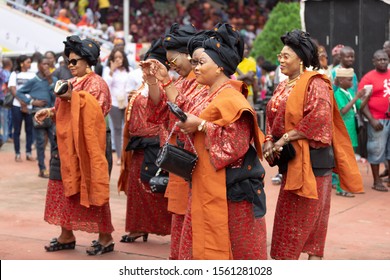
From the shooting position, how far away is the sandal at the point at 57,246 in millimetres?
8156

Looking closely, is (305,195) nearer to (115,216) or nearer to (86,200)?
(86,200)

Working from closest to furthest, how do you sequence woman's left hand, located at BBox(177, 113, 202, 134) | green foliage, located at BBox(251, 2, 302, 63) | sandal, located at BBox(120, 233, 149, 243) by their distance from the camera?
woman's left hand, located at BBox(177, 113, 202, 134) < sandal, located at BBox(120, 233, 149, 243) < green foliage, located at BBox(251, 2, 302, 63)

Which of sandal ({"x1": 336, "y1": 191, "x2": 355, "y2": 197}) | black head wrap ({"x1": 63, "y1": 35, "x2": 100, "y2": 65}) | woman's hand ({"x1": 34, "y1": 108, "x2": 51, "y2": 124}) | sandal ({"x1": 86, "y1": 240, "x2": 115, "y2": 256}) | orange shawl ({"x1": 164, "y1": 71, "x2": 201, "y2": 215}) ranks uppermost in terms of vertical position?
black head wrap ({"x1": 63, "y1": 35, "x2": 100, "y2": 65})

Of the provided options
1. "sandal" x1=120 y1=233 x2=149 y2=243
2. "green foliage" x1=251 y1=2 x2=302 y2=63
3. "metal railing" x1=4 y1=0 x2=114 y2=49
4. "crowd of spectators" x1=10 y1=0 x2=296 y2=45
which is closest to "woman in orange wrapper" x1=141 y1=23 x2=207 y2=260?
"sandal" x1=120 y1=233 x2=149 y2=243

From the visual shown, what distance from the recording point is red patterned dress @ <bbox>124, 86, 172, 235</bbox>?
8422 millimetres

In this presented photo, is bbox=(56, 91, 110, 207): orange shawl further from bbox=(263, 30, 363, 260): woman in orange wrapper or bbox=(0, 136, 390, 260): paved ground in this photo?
bbox=(263, 30, 363, 260): woman in orange wrapper

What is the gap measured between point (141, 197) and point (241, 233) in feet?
9.06

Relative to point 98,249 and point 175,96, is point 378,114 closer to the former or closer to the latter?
point 98,249

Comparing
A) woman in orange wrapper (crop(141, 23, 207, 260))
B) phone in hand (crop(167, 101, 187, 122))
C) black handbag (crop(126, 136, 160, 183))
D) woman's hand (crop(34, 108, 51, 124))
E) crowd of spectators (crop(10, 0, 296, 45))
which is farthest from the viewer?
crowd of spectators (crop(10, 0, 296, 45))

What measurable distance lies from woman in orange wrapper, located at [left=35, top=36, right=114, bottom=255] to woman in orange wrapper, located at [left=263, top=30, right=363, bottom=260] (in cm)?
155

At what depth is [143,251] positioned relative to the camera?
827 centimetres

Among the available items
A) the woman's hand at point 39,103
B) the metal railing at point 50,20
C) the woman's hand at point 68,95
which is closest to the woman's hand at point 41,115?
the woman's hand at point 68,95

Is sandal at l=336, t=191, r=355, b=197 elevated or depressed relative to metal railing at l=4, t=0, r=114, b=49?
depressed

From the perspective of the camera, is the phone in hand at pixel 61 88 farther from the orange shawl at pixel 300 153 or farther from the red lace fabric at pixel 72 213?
the orange shawl at pixel 300 153
